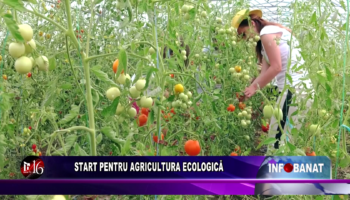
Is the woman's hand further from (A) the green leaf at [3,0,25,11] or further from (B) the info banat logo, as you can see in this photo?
(A) the green leaf at [3,0,25,11]

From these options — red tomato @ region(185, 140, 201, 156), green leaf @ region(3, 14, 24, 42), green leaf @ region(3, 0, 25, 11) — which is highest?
green leaf @ region(3, 0, 25, 11)

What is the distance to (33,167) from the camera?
1.18m

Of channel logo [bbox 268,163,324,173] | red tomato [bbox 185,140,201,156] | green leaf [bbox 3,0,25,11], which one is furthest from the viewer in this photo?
red tomato [bbox 185,140,201,156]

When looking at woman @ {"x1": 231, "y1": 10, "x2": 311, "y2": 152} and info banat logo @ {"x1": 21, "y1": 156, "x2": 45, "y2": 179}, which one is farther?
woman @ {"x1": 231, "y1": 10, "x2": 311, "y2": 152}

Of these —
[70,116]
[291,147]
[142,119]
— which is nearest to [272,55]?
[291,147]

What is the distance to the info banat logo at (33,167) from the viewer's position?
1.17 meters

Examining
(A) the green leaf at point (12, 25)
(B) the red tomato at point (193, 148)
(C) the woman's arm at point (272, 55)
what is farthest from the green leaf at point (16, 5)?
(C) the woman's arm at point (272, 55)

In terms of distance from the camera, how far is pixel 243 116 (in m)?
2.55

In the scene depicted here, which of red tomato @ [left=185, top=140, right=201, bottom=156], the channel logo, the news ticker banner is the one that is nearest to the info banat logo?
the news ticker banner

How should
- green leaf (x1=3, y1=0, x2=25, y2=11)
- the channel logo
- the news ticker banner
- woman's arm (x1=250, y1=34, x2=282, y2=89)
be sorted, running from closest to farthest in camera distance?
1. green leaf (x1=3, y1=0, x2=25, y2=11)
2. the news ticker banner
3. the channel logo
4. woman's arm (x1=250, y1=34, x2=282, y2=89)

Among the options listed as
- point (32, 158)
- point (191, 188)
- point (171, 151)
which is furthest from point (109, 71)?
point (191, 188)

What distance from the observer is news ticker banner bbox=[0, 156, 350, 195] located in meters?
1.13

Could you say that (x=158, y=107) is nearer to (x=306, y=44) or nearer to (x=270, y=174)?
(x=270, y=174)

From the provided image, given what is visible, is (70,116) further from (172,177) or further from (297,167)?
(297,167)
